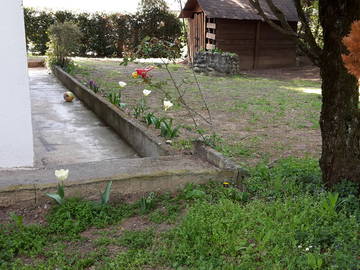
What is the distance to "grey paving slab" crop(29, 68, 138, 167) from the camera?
6.98 meters

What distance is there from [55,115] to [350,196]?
760 cm

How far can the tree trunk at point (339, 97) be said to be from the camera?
13.1ft

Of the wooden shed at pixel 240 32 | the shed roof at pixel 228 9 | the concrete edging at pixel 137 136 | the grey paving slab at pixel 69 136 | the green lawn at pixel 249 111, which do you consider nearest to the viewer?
the concrete edging at pixel 137 136

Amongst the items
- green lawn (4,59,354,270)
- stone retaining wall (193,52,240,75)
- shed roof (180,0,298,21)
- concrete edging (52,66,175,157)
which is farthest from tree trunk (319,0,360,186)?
shed roof (180,0,298,21)

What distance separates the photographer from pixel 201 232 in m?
3.56

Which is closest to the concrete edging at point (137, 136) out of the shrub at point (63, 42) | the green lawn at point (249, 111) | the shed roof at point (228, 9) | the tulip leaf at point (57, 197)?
the green lawn at point (249, 111)

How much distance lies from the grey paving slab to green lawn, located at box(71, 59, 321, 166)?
0.90 metres

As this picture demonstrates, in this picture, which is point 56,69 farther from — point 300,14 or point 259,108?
point 300,14

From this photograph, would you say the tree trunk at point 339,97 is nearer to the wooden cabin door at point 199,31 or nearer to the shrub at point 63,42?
the shrub at point 63,42

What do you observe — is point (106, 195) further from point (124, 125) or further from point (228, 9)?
point (228, 9)

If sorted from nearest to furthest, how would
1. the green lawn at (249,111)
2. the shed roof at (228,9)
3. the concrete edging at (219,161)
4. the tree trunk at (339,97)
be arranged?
the tree trunk at (339,97)
the concrete edging at (219,161)
the green lawn at (249,111)
the shed roof at (228,9)

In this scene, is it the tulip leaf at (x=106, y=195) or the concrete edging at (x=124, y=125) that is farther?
the concrete edging at (x=124, y=125)

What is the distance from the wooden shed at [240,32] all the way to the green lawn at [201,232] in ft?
48.7

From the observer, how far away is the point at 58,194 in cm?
416
